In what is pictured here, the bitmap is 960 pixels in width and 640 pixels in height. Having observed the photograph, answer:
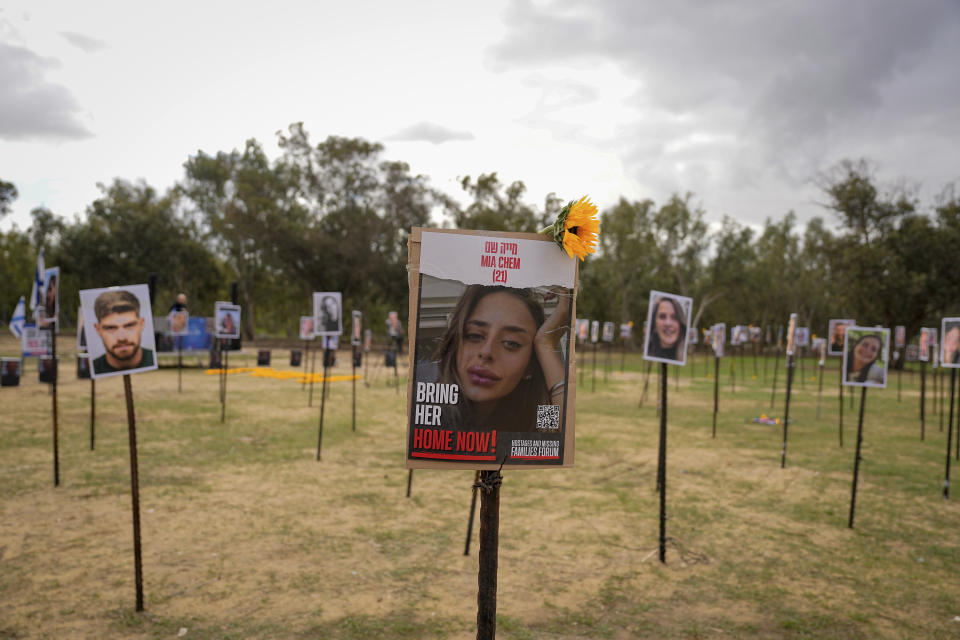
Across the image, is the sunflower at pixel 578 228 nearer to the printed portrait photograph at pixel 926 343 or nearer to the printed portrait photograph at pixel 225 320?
the printed portrait photograph at pixel 926 343

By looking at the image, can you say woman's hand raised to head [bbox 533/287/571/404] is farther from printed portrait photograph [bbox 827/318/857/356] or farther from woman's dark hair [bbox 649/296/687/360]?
printed portrait photograph [bbox 827/318/857/356]

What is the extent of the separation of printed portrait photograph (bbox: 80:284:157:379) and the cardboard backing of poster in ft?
11.8

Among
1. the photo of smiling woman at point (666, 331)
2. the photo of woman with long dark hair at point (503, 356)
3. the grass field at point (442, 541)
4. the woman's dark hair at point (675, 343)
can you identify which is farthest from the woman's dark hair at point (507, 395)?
the woman's dark hair at point (675, 343)

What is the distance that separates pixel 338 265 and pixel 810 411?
3124 centimetres

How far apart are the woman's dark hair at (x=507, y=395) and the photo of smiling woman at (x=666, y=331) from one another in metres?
4.49

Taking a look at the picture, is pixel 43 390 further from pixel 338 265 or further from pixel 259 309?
pixel 259 309

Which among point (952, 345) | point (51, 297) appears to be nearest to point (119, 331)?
point (51, 297)

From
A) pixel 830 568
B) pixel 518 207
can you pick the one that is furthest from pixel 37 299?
pixel 518 207

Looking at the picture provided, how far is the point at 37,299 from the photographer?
30.6ft

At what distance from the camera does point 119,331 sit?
17.1 feet

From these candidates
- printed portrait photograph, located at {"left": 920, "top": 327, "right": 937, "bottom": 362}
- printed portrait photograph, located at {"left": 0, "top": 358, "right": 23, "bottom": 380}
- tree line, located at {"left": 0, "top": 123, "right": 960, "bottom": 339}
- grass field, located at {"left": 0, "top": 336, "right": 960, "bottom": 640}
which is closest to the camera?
grass field, located at {"left": 0, "top": 336, "right": 960, "bottom": 640}

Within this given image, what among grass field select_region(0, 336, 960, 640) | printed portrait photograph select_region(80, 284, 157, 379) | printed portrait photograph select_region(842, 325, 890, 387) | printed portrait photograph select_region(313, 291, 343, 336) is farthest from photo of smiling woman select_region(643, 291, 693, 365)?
printed portrait photograph select_region(313, 291, 343, 336)

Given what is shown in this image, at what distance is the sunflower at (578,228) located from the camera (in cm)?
264

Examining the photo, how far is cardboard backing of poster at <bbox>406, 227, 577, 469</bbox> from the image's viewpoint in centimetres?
262
